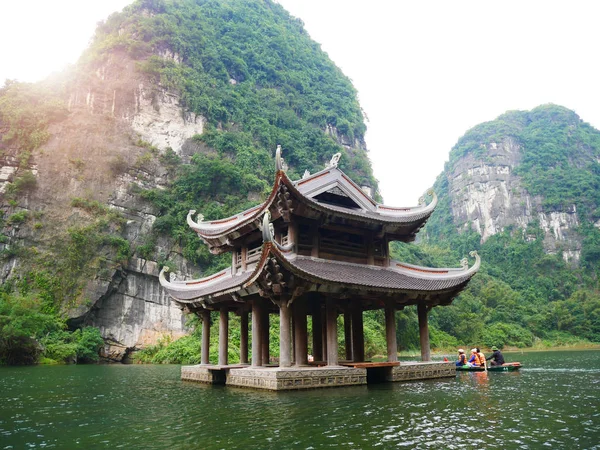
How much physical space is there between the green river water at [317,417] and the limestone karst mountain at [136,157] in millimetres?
29788

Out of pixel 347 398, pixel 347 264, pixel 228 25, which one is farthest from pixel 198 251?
pixel 228 25

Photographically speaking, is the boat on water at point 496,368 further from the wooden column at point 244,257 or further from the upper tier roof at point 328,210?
the wooden column at point 244,257

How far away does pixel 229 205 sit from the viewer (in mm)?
53969

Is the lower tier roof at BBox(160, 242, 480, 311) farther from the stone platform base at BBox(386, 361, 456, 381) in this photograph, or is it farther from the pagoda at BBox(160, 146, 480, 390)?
the stone platform base at BBox(386, 361, 456, 381)

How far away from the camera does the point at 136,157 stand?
2076 inches

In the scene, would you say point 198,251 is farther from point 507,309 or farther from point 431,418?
point 507,309

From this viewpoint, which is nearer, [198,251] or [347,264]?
[347,264]

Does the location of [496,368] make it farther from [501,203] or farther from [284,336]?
[501,203]

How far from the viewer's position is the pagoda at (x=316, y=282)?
14695 millimetres

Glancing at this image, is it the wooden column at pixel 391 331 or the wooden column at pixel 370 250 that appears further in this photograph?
the wooden column at pixel 370 250

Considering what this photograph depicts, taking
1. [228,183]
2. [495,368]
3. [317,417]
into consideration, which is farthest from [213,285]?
[228,183]

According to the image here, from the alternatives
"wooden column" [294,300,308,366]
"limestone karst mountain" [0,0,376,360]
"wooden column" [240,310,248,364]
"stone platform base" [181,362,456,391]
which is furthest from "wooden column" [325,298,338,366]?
"limestone karst mountain" [0,0,376,360]

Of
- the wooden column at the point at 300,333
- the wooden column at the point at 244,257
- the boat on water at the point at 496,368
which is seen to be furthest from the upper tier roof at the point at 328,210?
the boat on water at the point at 496,368

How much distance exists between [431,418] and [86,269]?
40.9 m
